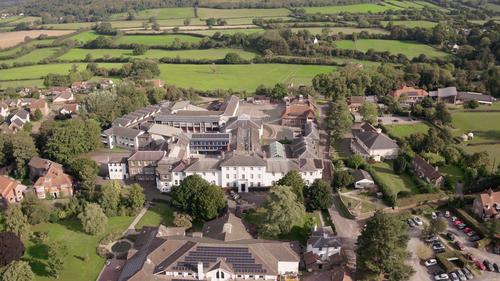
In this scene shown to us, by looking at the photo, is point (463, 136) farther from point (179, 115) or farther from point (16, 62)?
point (16, 62)

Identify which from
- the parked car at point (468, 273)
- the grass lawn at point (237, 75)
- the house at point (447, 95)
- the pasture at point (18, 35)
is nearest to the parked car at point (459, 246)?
the parked car at point (468, 273)

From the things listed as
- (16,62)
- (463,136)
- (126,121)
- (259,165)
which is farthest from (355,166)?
(16,62)

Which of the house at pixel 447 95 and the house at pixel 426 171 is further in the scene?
the house at pixel 447 95

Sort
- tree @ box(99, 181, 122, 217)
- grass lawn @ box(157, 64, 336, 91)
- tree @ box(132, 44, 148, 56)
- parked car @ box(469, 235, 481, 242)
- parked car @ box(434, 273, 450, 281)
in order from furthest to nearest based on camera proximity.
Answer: tree @ box(132, 44, 148, 56) < grass lawn @ box(157, 64, 336, 91) < tree @ box(99, 181, 122, 217) < parked car @ box(469, 235, 481, 242) < parked car @ box(434, 273, 450, 281)

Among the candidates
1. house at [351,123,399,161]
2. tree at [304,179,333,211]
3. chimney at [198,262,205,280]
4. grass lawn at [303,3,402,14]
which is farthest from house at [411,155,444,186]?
grass lawn at [303,3,402,14]

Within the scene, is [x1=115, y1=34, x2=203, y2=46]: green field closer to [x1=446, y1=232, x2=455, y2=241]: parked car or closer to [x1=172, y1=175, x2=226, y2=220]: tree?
[x1=172, y1=175, x2=226, y2=220]: tree

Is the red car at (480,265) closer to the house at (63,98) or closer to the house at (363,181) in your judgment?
the house at (363,181)
